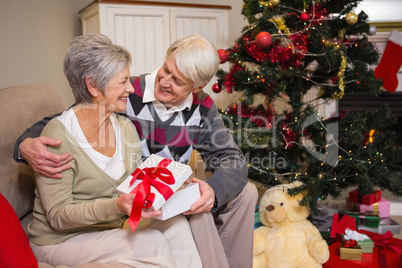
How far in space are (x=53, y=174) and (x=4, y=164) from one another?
9.0 inches

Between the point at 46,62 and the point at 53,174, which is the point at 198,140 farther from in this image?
the point at 46,62

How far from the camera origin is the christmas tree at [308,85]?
2.14m

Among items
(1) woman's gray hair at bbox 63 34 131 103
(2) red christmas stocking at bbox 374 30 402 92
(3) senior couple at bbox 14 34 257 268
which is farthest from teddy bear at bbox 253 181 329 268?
(2) red christmas stocking at bbox 374 30 402 92

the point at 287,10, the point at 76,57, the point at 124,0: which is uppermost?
the point at 124,0

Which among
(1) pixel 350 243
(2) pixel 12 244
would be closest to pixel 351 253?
(1) pixel 350 243

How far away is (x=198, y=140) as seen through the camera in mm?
1722

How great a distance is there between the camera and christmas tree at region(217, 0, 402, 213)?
2.14 meters

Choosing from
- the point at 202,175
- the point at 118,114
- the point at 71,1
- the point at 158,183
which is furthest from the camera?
the point at 71,1

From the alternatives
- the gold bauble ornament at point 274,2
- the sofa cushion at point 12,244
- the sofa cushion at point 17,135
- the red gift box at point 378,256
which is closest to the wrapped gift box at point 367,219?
the red gift box at point 378,256

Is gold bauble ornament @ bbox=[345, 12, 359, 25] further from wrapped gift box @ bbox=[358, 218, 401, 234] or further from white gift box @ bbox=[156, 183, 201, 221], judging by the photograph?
white gift box @ bbox=[156, 183, 201, 221]

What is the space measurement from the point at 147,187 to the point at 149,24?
1.92 meters

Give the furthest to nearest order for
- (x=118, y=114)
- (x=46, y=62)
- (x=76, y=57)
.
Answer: (x=46, y=62) < (x=118, y=114) < (x=76, y=57)

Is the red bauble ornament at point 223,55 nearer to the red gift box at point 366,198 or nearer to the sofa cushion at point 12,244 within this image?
the red gift box at point 366,198

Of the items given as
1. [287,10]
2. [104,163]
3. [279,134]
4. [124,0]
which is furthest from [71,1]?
[104,163]
